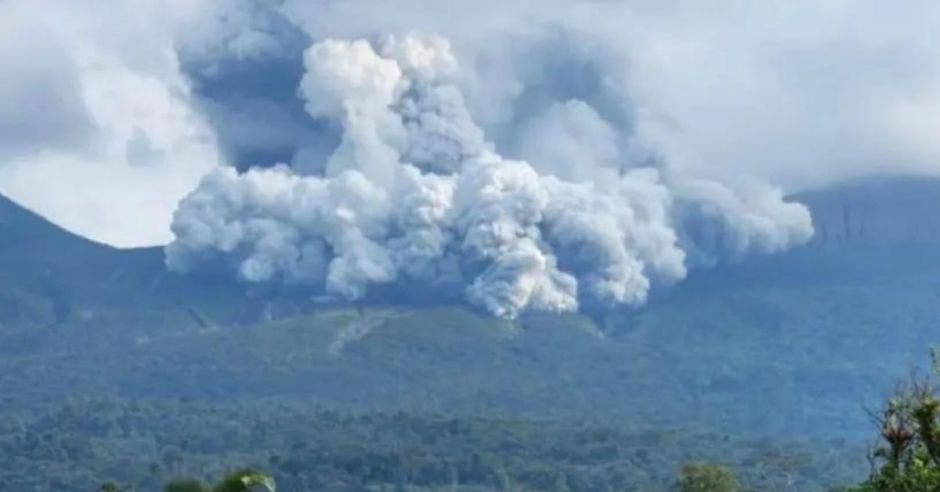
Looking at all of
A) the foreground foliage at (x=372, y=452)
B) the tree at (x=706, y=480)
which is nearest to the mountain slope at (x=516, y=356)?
the foreground foliage at (x=372, y=452)

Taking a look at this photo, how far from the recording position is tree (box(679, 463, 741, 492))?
54.9 m

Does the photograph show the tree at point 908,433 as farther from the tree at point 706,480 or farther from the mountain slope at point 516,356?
the mountain slope at point 516,356

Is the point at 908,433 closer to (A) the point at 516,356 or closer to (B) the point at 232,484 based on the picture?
(B) the point at 232,484

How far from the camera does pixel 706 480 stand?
Result: 55469 mm

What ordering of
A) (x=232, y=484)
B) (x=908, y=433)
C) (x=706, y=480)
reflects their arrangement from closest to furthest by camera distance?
(x=908, y=433), (x=232, y=484), (x=706, y=480)

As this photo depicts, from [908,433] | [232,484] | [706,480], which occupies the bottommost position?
[232,484]

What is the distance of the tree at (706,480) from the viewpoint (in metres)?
54.9

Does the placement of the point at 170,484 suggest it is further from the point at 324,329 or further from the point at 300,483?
the point at 324,329

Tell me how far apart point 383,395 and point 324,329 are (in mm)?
13187

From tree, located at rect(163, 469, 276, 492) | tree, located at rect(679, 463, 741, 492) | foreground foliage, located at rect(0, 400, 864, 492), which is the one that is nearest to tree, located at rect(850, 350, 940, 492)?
tree, located at rect(163, 469, 276, 492)

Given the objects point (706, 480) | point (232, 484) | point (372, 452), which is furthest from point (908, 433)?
point (372, 452)

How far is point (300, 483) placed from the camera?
107062mm

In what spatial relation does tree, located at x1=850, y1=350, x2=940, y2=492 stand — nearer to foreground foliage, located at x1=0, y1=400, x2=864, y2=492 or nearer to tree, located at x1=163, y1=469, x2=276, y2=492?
tree, located at x1=163, y1=469, x2=276, y2=492

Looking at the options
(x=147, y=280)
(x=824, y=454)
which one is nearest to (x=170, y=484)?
(x=824, y=454)
